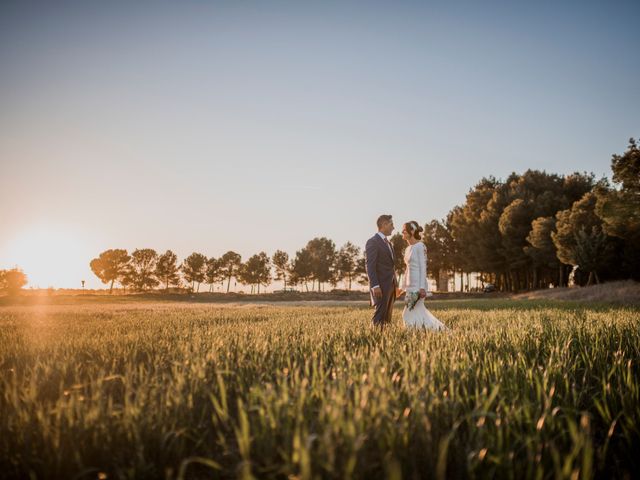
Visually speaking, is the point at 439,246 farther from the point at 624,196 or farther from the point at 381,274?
the point at 381,274

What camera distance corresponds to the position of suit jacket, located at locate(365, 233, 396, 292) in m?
7.78

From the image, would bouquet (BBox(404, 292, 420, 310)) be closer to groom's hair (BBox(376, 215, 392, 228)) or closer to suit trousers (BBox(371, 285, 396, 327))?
suit trousers (BBox(371, 285, 396, 327))

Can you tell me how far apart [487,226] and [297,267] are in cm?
4404

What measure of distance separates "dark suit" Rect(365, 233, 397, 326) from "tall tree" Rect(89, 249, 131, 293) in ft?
339

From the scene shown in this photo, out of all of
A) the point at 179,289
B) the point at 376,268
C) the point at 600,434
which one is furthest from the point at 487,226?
the point at 179,289

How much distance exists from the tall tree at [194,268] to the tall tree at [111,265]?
18.0 metres

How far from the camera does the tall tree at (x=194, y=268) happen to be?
92.4 m

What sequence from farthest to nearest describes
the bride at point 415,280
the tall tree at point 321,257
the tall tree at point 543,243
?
the tall tree at point 321,257
the tall tree at point 543,243
the bride at point 415,280

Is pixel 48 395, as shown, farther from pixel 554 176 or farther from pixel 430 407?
pixel 554 176

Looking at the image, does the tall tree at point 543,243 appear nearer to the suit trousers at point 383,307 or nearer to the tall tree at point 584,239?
the tall tree at point 584,239

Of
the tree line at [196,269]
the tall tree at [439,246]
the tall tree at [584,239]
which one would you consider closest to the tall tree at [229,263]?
the tree line at [196,269]

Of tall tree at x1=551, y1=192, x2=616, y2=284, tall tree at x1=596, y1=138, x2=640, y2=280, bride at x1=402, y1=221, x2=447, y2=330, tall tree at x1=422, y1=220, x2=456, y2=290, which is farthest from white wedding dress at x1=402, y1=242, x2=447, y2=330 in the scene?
tall tree at x1=422, y1=220, x2=456, y2=290

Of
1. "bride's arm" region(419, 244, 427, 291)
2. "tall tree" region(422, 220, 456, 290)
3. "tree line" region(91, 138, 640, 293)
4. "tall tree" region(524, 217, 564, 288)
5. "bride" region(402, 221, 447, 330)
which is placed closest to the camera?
"bride" region(402, 221, 447, 330)

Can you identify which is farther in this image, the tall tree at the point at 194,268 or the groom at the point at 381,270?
the tall tree at the point at 194,268
